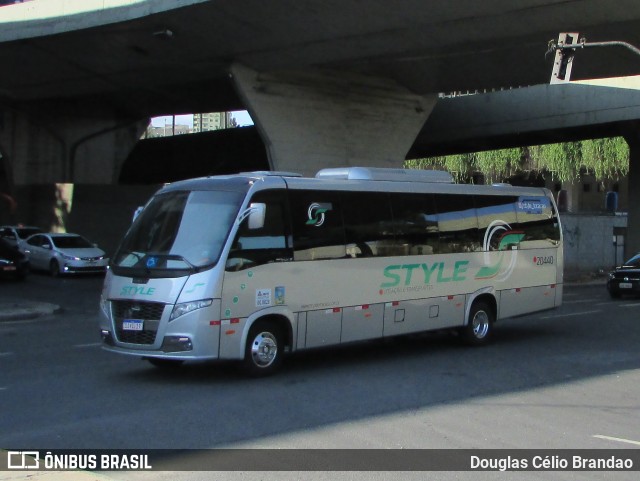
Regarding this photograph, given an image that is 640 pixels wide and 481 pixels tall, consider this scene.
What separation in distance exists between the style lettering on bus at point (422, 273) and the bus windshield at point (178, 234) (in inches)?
128

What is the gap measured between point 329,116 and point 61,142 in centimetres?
1948

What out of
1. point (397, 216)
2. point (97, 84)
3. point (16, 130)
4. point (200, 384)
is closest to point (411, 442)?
point (200, 384)

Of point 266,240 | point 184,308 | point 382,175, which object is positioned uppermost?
point 382,175

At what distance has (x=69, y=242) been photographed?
32375 millimetres

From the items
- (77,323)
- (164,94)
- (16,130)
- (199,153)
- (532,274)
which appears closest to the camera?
(532,274)

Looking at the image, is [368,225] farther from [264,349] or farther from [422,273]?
[264,349]

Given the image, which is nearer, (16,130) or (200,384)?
(200,384)

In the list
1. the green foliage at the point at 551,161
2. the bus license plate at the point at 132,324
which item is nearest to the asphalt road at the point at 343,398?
the bus license plate at the point at 132,324

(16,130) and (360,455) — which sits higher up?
(16,130)

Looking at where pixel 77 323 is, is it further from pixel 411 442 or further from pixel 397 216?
pixel 411 442

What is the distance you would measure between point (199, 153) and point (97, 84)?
1831 cm

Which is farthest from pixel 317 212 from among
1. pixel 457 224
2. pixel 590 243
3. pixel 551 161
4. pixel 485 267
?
pixel 551 161

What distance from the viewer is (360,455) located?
7.51m

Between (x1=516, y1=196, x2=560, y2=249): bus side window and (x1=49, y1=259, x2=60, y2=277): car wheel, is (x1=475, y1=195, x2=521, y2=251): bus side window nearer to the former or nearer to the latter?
(x1=516, y1=196, x2=560, y2=249): bus side window
